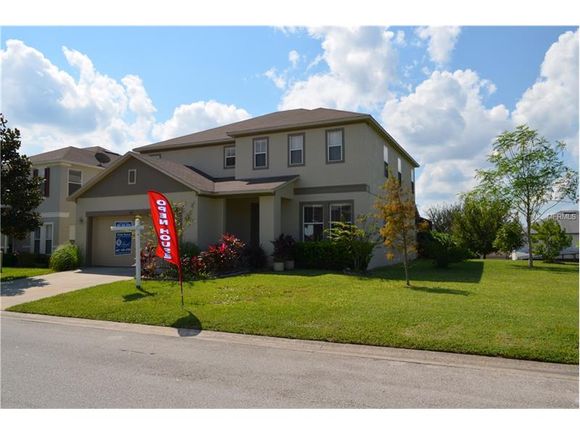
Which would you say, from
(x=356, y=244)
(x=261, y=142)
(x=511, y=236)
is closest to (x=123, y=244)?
(x=261, y=142)

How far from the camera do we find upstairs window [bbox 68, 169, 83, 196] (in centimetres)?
2722

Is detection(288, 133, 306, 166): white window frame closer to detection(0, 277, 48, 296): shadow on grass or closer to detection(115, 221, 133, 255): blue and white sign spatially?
detection(115, 221, 133, 255): blue and white sign

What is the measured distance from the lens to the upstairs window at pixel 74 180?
27219 millimetres

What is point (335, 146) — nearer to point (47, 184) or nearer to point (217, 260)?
point (217, 260)

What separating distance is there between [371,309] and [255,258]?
910 centimetres

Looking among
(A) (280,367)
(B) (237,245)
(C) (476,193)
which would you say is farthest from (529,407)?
(C) (476,193)

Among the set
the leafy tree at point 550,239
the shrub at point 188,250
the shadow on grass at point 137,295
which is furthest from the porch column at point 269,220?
the leafy tree at point 550,239

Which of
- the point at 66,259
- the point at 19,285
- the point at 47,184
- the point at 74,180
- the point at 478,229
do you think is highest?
the point at 74,180

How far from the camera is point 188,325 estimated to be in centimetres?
913

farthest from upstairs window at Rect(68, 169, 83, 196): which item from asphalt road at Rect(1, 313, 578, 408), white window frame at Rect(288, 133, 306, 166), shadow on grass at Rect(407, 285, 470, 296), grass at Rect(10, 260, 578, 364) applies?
shadow on grass at Rect(407, 285, 470, 296)

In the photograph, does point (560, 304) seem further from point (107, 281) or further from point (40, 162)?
point (40, 162)

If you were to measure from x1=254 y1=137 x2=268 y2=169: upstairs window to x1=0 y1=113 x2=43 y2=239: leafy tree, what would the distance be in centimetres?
956

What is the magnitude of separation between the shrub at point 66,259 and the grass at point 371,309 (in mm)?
6301
